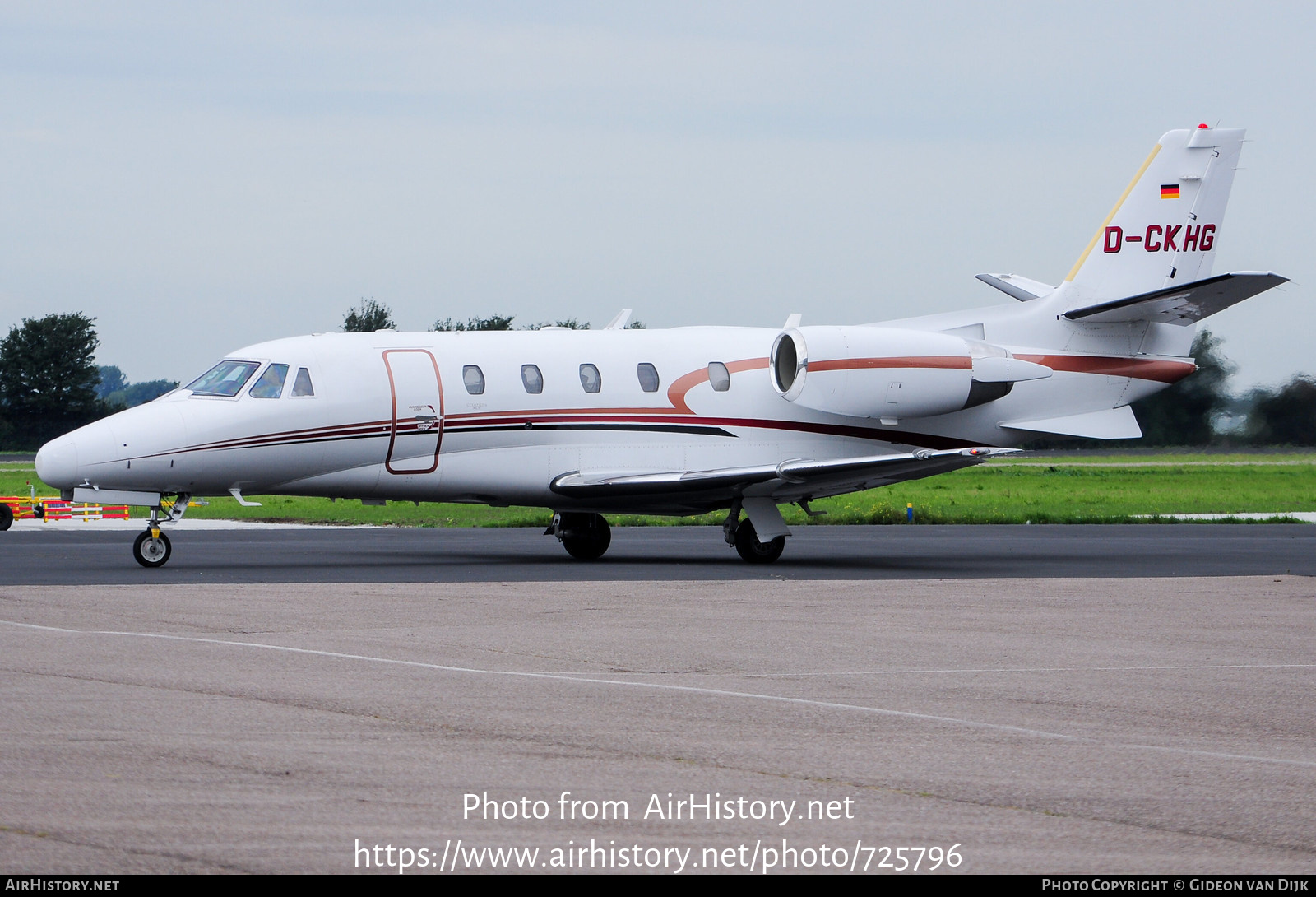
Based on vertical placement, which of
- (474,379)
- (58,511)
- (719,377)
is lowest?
(58,511)

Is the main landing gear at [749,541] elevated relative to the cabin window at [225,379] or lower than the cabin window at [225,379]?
lower

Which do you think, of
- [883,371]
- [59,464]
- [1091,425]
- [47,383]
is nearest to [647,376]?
[883,371]

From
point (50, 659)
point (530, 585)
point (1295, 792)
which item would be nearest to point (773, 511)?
point (530, 585)

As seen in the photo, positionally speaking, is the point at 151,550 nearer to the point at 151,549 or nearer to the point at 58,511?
the point at 151,549

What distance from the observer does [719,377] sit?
23.2 metres

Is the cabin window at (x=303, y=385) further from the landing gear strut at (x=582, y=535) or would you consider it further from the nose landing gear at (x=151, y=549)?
the landing gear strut at (x=582, y=535)

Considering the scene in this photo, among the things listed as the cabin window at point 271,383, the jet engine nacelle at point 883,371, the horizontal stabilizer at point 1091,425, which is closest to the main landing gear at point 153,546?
the cabin window at point 271,383

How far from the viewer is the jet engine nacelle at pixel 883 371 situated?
22.8 metres

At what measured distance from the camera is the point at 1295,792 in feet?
23.1

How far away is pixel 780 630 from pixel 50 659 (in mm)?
6121

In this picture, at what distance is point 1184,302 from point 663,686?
626 inches

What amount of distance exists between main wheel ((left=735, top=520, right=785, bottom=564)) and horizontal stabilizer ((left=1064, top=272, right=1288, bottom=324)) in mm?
6250

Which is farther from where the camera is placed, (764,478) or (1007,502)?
(1007,502)

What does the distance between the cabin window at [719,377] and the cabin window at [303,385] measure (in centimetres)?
606
